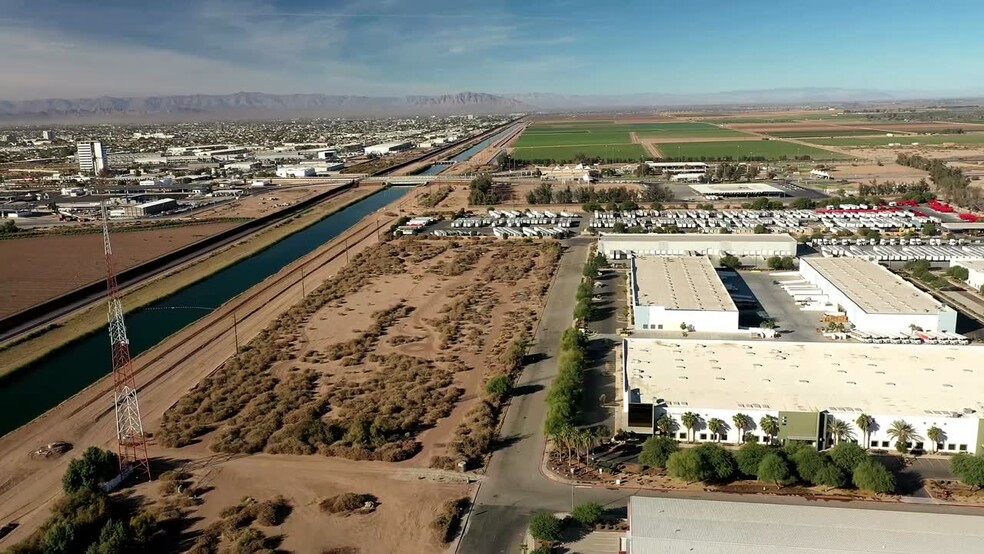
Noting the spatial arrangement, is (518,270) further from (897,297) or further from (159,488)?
(159,488)

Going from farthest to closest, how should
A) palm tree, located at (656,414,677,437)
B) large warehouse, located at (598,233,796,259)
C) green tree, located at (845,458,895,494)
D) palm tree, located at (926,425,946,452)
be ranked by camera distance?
large warehouse, located at (598,233,796,259)
palm tree, located at (656,414,677,437)
palm tree, located at (926,425,946,452)
green tree, located at (845,458,895,494)

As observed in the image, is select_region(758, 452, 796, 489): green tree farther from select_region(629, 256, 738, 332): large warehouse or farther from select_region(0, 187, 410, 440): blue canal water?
select_region(0, 187, 410, 440): blue canal water

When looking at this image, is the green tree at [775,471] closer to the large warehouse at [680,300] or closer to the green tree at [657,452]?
the green tree at [657,452]

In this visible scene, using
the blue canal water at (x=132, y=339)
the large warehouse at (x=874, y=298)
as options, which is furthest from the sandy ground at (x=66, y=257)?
the large warehouse at (x=874, y=298)

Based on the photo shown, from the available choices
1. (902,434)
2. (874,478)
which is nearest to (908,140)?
(902,434)

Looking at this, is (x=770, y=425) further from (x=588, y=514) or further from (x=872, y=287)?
(x=872, y=287)

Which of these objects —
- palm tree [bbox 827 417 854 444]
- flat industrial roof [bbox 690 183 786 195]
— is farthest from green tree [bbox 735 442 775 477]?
flat industrial roof [bbox 690 183 786 195]
